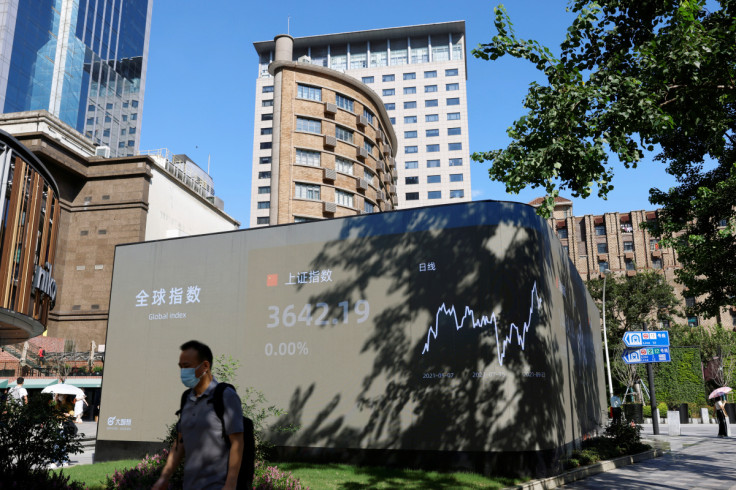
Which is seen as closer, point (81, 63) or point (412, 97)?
point (412, 97)

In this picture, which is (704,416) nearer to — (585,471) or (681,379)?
(681,379)

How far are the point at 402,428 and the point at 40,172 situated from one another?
981 cm

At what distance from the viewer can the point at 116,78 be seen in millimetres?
136625

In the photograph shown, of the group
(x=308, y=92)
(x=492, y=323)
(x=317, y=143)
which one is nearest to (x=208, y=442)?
(x=492, y=323)

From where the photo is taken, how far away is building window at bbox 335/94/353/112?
51188mm

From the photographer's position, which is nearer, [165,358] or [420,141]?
[165,358]

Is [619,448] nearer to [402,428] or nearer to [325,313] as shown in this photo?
[402,428]

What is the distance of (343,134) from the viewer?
2030 inches

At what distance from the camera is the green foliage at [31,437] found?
7.36 m

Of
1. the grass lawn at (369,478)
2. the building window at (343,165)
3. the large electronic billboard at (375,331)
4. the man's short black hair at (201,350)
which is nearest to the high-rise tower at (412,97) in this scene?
the building window at (343,165)

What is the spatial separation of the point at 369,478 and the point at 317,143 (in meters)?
40.0

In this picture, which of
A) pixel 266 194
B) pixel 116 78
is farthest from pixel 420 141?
pixel 116 78

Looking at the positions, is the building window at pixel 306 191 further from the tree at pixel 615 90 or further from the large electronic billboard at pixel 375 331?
the tree at pixel 615 90

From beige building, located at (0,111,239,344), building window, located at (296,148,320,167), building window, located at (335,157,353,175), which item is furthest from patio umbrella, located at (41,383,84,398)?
building window, located at (335,157,353,175)
